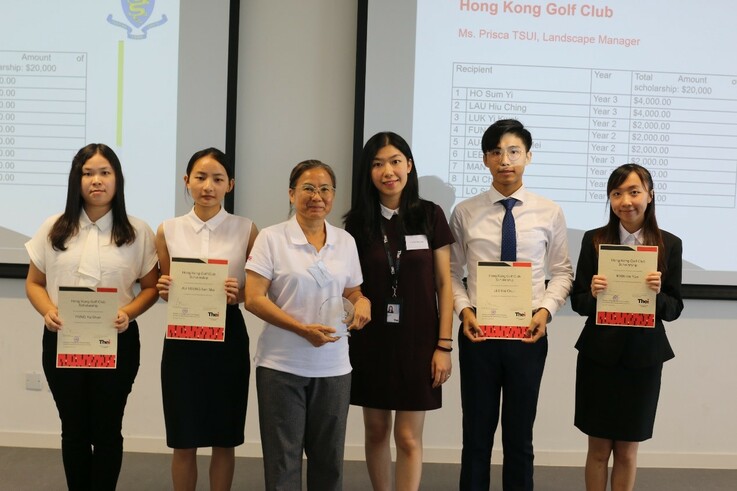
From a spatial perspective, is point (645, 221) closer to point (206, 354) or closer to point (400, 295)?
point (400, 295)

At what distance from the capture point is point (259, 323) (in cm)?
393

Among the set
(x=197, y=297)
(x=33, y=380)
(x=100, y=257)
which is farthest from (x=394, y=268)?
(x=33, y=380)

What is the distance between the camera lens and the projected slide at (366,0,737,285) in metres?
Result: 3.81

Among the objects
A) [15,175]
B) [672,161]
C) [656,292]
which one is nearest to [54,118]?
[15,175]

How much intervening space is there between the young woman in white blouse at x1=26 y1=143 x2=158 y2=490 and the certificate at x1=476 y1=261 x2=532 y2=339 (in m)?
1.29

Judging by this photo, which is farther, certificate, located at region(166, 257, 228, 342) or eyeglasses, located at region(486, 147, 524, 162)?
eyeglasses, located at region(486, 147, 524, 162)

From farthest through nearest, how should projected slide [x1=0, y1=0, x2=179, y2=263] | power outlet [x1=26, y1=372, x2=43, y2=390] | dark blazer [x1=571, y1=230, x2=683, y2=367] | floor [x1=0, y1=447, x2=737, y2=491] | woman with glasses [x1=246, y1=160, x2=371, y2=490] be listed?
power outlet [x1=26, y1=372, x2=43, y2=390] → projected slide [x1=0, y1=0, x2=179, y2=263] → floor [x1=0, y1=447, x2=737, y2=491] → dark blazer [x1=571, y1=230, x2=683, y2=367] → woman with glasses [x1=246, y1=160, x2=371, y2=490]

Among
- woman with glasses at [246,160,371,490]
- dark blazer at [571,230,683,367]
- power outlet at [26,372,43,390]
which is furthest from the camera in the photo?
power outlet at [26,372,43,390]

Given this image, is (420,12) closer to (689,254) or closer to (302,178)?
(302,178)

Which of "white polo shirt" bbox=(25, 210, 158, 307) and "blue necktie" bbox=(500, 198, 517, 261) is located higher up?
"blue necktie" bbox=(500, 198, 517, 261)

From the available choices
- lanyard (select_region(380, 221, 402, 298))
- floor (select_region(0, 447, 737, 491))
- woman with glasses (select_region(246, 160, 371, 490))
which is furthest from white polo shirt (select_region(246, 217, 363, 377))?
floor (select_region(0, 447, 737, 491))

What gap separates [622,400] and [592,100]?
1.86 metres

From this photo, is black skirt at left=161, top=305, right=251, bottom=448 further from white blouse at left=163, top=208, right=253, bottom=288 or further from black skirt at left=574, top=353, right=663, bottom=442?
black skirt at left=574, top=353, right=663, bottom=442

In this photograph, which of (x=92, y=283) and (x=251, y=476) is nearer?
(x=92, y=283)
